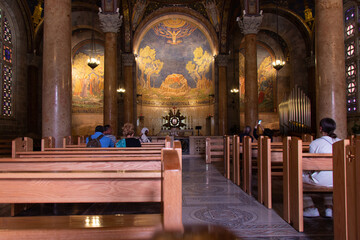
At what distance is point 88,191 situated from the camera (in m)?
1.71

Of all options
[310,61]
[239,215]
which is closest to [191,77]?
[310,61]

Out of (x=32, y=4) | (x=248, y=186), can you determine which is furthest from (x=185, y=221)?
(x=32, y=4)

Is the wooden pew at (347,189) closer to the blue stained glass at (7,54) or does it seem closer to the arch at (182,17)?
the blue stained glass at (7,54)

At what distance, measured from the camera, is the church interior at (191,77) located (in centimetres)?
491

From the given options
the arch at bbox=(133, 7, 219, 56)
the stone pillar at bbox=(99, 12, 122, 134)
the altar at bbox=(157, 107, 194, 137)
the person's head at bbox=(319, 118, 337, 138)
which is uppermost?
the arch at bbox=(133, 7, 219, 56)

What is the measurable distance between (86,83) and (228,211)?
18967 mm

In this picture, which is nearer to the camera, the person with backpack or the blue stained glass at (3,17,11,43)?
the person with backpack

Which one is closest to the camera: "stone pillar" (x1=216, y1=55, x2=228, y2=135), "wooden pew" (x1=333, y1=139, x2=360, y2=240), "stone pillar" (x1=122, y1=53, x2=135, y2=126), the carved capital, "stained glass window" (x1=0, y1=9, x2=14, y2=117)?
"wooden pew" (x1=333, y1=139, x2=360, y2=240)

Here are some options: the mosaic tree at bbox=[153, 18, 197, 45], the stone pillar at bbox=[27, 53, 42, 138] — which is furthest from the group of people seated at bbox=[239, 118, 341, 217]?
the mosaic tree at bbox=[153, 18, 197, 45]

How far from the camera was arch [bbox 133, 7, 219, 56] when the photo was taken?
739 inches

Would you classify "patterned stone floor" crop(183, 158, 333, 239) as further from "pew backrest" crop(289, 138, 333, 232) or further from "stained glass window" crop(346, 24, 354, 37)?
"stained glass window" crop(346, 24, 354, 37)

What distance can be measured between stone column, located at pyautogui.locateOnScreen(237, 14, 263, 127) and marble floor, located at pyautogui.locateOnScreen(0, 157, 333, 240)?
225 inches

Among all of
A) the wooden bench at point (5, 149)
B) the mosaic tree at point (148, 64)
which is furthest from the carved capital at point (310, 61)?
the wooden bench at point (5, 149)

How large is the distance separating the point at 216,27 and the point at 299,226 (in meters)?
17.0
